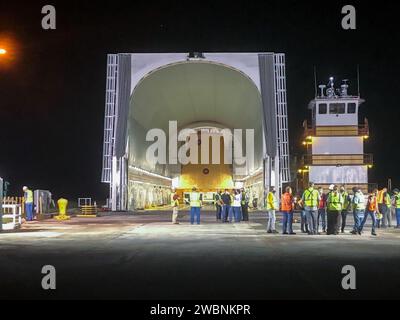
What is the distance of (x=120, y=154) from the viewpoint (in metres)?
33.5

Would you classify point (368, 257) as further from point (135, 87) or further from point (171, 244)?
point (135, 87)

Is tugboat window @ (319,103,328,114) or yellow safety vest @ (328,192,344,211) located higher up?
tugboat window @ (319,103,328,114)

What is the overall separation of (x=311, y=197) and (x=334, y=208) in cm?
78

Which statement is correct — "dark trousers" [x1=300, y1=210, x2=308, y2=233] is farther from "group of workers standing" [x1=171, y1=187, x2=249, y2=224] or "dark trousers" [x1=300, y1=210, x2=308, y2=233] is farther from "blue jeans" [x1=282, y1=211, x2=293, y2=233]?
"group of workers standing" [x1=171, y1=187, x2=249, y2=224]

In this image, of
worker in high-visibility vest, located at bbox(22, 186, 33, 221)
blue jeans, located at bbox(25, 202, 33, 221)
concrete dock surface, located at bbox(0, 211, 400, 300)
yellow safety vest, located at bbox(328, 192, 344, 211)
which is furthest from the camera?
blue jeans, located at bbox(25, 202, 33, 221)

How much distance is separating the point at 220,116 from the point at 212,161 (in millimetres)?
13997

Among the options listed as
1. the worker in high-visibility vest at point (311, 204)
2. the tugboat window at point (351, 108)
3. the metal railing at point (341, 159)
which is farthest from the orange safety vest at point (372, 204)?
the tugboat window at point (351, 108)

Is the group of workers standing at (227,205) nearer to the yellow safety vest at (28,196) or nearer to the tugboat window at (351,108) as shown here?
the yellow safety vest at (28,196)

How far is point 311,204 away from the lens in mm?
16547

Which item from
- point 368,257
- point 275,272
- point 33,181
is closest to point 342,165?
point 368,257

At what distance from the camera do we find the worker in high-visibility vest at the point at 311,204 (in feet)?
54.0

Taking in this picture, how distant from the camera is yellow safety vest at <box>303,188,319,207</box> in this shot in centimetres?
1642

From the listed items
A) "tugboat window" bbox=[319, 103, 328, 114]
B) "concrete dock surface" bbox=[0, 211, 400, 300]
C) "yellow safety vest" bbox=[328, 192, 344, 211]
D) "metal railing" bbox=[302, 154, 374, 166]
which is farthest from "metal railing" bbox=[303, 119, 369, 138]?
"concrete dock surface" bbox=[0, 211, 400, 300]

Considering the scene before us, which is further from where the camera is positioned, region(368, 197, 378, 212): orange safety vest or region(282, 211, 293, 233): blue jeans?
region(368, 197, 378, 212): orange safety vest
